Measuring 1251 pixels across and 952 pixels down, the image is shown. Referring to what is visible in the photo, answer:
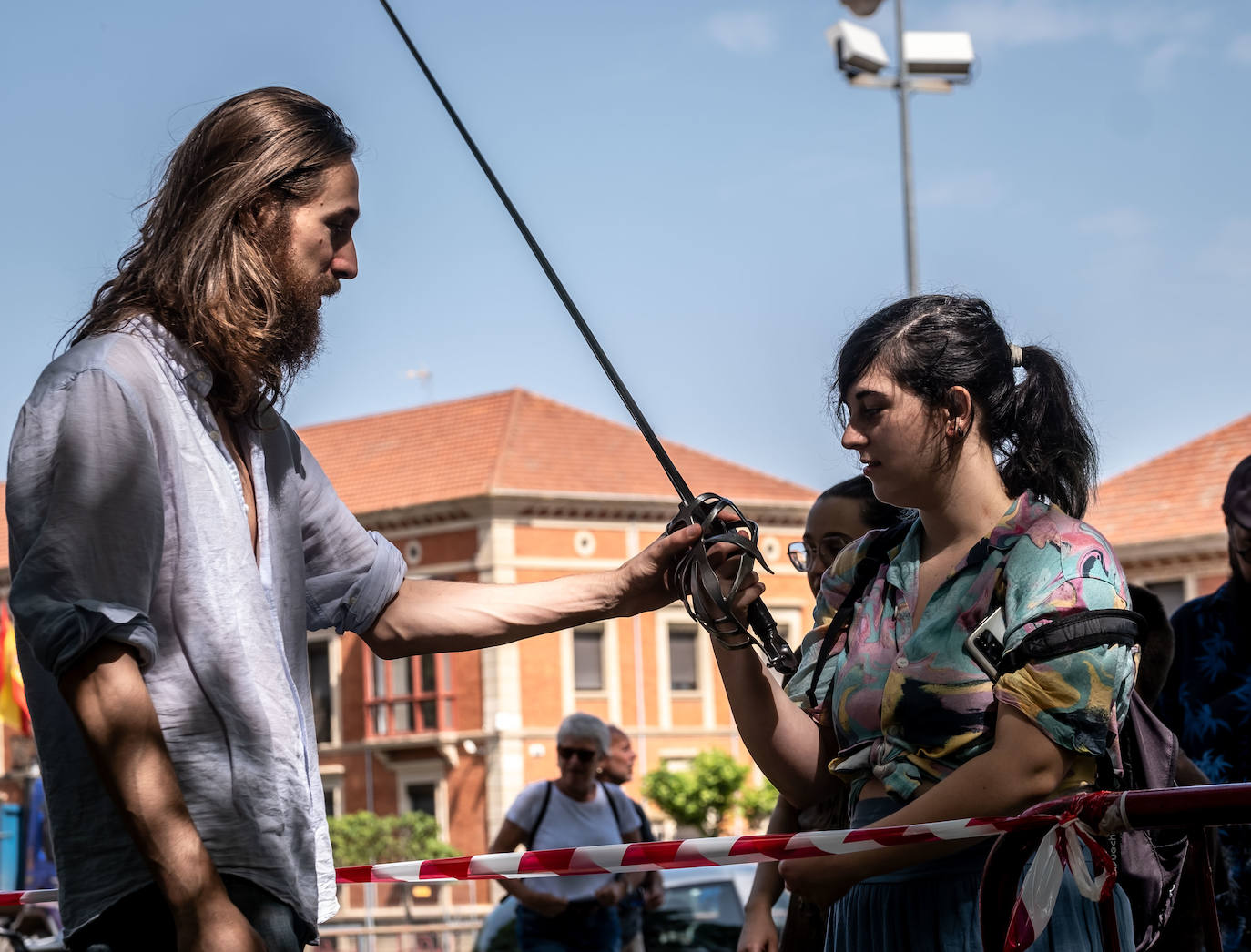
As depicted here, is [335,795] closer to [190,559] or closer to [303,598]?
[303,598]

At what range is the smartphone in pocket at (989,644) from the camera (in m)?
2.46

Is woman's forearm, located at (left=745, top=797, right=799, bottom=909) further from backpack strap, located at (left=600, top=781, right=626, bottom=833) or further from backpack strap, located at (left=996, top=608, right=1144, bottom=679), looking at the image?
backpack strap, located at (left=600, top=781, right=626, bottom=833)

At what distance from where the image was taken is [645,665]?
3875 centimetres

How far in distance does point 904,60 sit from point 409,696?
2864cm

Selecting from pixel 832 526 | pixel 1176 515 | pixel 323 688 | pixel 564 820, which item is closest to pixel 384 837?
pixel 323 688

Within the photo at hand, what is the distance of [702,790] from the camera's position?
35.8 metres

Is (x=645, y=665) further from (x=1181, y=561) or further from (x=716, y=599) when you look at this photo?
(x=716, y=599)

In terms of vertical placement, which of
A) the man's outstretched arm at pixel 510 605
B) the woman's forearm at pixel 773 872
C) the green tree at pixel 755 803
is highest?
the man's outstretched arm at pixel 510 605

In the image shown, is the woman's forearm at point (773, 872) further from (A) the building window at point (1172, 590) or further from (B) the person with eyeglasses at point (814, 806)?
(A) the building window at point (1172, 590)

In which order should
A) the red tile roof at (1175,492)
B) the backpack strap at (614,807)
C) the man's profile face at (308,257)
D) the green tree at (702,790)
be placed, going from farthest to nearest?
the green tree at (702,790) → the red tile roof at (1175,492) → the backpack strap at (614,807) → the man's profile face at (308,257)

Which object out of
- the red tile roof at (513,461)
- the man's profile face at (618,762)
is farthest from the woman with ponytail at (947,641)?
the red tile roof at (513,461)

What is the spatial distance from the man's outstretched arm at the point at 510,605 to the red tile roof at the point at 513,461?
34727mm

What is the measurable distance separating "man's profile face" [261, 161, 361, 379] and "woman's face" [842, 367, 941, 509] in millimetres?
903

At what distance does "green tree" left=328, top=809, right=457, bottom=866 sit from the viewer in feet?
120
